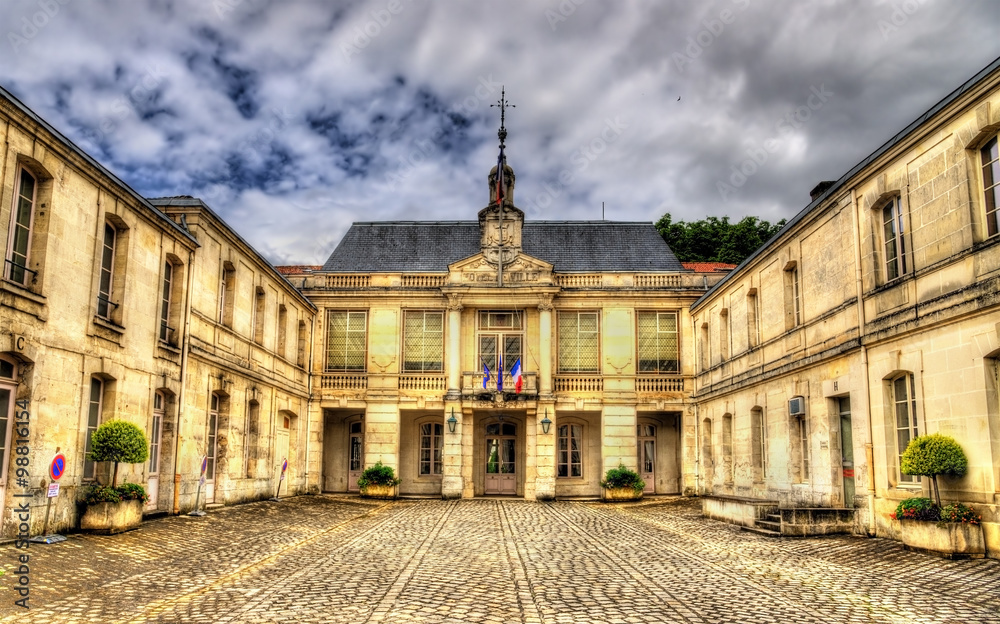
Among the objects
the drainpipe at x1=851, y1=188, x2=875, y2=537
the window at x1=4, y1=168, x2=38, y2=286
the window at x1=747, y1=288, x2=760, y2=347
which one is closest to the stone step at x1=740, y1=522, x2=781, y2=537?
the drainpipe at x1=851, y1=188, x2=875, y2=537

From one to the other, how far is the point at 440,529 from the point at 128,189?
862 centimetres

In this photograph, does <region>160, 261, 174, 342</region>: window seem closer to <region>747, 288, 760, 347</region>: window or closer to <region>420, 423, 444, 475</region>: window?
<region>420, 423, 444, 475</region>: window

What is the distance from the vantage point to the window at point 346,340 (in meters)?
28.5

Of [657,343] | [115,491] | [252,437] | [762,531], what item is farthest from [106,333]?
[657,343]

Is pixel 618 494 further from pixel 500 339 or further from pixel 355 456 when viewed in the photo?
pixel 355 456

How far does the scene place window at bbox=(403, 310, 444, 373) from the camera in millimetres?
28406

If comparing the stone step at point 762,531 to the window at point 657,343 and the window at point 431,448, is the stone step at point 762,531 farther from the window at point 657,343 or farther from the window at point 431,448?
the window at point 431,448

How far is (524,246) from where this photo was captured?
31.6 metres

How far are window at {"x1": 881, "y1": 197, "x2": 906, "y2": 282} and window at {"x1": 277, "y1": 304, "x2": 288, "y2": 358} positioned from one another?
17116 millimetres

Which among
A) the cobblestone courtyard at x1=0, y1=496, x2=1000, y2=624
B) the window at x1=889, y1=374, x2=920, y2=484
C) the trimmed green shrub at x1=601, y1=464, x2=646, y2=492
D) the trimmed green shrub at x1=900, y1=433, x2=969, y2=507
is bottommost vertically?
the cobblestone courtyard at x1=0, y1=496, x2=1000, y2=624

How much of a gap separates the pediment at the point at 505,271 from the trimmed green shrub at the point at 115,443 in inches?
624

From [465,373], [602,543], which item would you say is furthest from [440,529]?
[465,373]

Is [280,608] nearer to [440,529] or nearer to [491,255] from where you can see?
[440,529]

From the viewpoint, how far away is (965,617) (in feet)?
24.0
